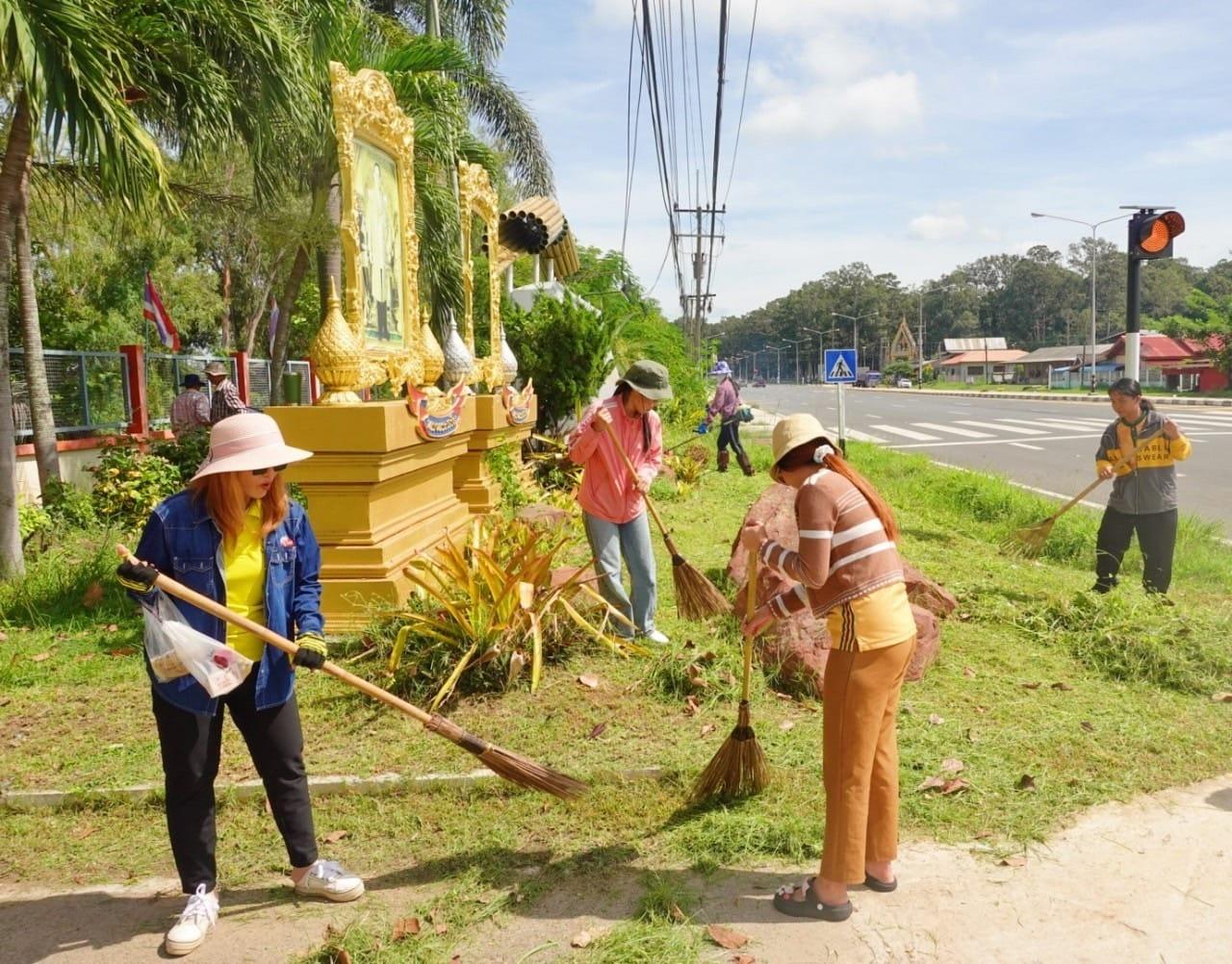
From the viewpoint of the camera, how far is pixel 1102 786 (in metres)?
3.69

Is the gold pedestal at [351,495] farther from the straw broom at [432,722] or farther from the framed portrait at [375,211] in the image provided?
the straw broom at [432,722]

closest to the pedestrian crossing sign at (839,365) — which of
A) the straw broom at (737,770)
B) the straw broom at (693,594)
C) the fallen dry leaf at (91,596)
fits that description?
the straw broom at (693,594)

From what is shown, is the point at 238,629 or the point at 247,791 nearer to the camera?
the point at 238,629

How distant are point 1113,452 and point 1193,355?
51.3 m

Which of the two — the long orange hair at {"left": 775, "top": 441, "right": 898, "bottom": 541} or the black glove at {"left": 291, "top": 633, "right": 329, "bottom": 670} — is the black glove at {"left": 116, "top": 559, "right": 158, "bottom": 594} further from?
the long orange hair at {"left": 775, "top": 441, "right": 898, "bottom": 541}

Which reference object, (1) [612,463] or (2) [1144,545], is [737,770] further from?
(2) [1144,545]

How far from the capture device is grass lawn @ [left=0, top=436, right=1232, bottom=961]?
3266mm

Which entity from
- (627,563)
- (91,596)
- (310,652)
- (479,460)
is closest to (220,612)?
(310,652)

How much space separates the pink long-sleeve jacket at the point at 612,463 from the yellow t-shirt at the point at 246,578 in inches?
89.1

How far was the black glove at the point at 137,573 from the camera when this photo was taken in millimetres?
2561

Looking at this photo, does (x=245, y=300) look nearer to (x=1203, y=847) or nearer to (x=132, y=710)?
(x=132, y=710)

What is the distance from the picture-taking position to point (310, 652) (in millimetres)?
2777

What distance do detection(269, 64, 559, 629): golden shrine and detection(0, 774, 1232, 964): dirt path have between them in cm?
246

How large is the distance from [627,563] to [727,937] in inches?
100
